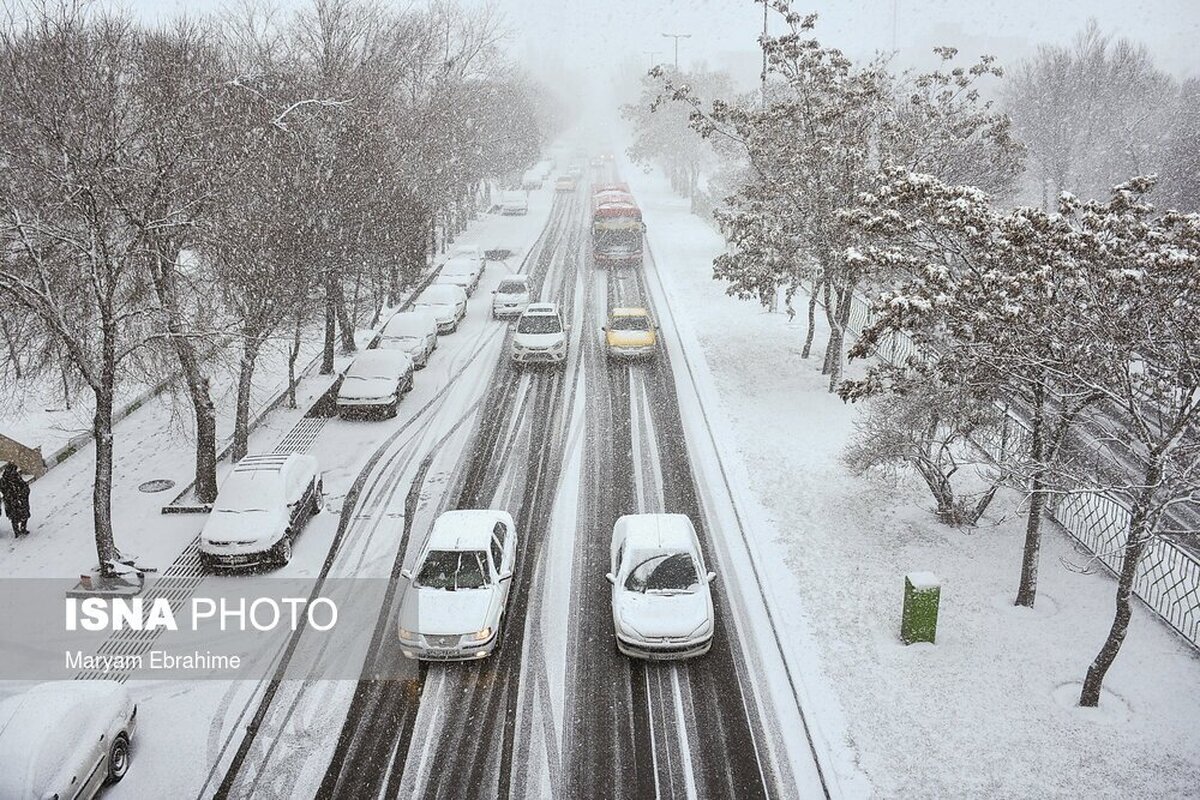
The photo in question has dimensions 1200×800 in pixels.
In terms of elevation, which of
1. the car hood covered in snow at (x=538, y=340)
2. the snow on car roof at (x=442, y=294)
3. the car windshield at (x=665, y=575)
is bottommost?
the car windshield at (x=665, y=575)

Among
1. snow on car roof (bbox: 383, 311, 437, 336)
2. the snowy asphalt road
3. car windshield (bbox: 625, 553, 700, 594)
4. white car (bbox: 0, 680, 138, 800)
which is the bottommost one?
the snowy asphalt road

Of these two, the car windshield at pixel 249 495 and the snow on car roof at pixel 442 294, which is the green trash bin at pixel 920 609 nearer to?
the car windshield at pixel 249 495

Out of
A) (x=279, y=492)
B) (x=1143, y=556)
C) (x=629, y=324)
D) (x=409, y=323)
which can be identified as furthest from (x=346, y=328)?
→ (x=1143, y=556)

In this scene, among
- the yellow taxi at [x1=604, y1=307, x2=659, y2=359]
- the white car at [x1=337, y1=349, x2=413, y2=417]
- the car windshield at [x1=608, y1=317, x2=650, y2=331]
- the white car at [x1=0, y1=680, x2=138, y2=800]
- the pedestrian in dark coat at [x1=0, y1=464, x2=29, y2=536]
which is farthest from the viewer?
the car windshield at [x1=608, y1=317, x2=650, y2=331]

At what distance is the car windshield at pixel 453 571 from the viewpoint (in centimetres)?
1266

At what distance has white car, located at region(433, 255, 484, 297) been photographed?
34219 millimetres

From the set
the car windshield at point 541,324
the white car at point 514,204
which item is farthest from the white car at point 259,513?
the white car at point 514,204

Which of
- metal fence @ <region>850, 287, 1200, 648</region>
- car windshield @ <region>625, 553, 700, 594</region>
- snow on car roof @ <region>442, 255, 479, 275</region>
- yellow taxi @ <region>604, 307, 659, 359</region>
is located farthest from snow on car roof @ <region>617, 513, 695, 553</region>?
snow on car roof @ <region>442, 255, 479, 275</region>

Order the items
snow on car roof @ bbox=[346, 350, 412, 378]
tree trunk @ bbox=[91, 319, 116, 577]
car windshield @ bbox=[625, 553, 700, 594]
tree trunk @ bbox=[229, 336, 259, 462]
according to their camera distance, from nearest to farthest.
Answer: car windshield @ bbox=[625, 553, 700, 594] < tree trunk @ bbox=[91, 319, 116, 577] < tree trunk @ bbox=[229, 336, 259, 462] < snow on car roof @ bbox=[346, 350, 412, 378]

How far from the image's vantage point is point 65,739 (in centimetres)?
923

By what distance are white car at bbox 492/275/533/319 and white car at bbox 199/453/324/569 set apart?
15472 millimetres

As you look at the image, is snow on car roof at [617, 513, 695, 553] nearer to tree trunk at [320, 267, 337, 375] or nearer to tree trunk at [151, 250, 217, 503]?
tree trunk at [151, 250, 217, 503]

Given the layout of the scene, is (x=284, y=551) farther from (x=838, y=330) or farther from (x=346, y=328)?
(x=838, y=330)

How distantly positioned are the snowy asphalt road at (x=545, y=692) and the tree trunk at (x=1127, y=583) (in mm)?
4213
